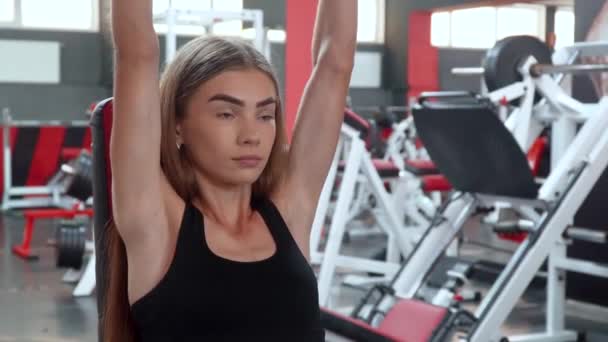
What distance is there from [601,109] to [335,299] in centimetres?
168

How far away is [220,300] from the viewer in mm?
819

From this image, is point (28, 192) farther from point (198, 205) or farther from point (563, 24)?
point (563, 24)

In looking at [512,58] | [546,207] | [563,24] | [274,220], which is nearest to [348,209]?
[512,58]

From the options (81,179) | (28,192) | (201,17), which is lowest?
(28,192)

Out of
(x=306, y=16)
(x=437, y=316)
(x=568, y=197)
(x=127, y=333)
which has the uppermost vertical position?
(x=306, y=16)

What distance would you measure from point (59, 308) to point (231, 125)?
335cm

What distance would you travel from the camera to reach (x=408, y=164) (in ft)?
16.2

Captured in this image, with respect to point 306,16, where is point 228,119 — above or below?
below

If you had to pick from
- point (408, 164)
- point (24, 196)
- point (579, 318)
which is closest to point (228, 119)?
point (579, 318)

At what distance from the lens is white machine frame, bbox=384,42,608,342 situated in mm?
2838

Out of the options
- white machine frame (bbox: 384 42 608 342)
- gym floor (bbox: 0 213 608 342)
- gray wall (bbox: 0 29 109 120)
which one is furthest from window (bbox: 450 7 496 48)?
white machine frame (bbox: 384 42 608 342)

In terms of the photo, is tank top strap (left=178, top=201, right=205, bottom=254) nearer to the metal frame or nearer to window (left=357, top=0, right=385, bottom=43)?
the metal frame

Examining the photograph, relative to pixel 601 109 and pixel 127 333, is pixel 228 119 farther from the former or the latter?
pixel 601 109

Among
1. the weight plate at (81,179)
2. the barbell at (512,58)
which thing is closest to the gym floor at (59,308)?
the weight plate at (81,179)
